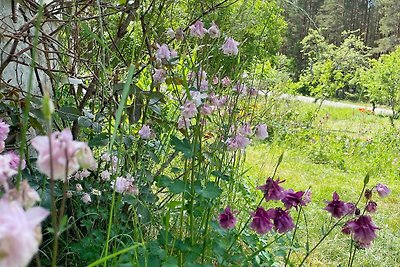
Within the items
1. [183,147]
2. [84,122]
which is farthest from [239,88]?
[84,122]

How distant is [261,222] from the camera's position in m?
0.99

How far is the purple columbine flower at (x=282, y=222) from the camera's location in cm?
98

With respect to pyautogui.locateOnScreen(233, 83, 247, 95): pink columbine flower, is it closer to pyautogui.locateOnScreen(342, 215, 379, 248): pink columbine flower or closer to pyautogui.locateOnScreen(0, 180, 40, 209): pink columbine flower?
pyautogui.locateOnScreen(342, 215, 379, 248): pink columbine flower

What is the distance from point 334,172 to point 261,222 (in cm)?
339

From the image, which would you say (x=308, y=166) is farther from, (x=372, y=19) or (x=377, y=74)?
(x=372, y=19)

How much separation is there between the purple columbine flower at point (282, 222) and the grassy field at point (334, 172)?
89 cm

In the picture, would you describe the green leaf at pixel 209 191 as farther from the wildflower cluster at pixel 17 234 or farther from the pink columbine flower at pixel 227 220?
the wildflower cluster at pixel 17 234

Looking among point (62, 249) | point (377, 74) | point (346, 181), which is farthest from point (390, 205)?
point (377, 74)

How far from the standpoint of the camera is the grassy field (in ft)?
7.31

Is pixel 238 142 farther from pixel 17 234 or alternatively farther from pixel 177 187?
pixel 17 234

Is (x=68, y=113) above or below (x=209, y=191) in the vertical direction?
above

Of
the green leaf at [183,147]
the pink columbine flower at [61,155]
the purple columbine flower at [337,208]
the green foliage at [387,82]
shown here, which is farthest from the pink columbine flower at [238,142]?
the green foliage at [387,82]

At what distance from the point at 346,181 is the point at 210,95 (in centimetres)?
300

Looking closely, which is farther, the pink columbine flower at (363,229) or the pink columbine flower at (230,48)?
the pink columbine flower at (230,48)
